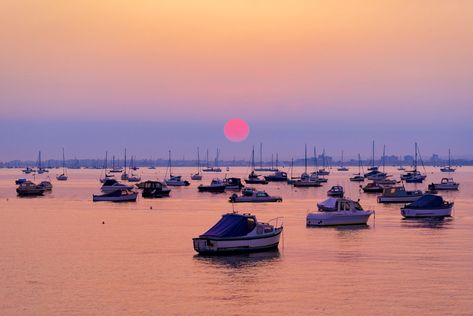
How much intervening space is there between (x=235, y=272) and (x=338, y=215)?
103ft

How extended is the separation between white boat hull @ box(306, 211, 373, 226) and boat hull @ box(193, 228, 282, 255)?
70.2ft

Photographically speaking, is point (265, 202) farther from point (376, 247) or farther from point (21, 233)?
point (376, 247)

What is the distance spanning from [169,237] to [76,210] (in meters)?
40.8

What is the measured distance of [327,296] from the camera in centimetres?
3891

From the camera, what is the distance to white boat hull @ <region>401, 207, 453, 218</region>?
85875mm

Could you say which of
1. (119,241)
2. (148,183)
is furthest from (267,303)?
(148,183)

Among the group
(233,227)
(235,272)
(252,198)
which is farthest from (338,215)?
(252,198)

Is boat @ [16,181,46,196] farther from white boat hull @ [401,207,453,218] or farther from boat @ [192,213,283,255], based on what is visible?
boat @ [192,213,283,255]

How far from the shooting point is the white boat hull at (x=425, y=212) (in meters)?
85.9

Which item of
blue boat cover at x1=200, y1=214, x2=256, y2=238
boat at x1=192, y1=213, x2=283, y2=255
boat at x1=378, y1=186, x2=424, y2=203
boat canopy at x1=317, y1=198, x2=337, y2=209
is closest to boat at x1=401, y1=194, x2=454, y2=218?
boat canopy at x1=317, y1=198, x2=337, y2=209

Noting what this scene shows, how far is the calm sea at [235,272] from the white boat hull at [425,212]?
21.5ft

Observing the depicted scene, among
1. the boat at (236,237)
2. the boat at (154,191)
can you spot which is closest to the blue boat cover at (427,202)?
the boat at (236,237)

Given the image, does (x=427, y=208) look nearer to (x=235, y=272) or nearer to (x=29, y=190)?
(x=235, y=272)

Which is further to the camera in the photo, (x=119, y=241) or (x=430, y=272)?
(x=119, y=241)
